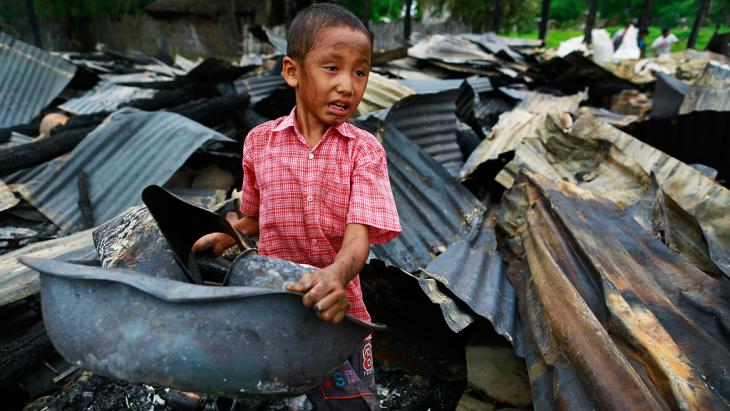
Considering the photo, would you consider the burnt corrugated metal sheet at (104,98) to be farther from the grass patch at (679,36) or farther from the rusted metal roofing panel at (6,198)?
the grass patch at (679,36)

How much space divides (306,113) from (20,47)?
7.39 m

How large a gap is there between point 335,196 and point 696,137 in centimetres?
401

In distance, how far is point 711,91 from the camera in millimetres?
5078

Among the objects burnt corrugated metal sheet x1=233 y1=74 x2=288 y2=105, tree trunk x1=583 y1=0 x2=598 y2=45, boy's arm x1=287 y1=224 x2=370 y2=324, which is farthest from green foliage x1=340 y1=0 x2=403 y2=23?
boy's arm x1=287 y1=224 x2=370 y2=324

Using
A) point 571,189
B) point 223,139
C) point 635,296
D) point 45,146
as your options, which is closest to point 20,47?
point 45,146

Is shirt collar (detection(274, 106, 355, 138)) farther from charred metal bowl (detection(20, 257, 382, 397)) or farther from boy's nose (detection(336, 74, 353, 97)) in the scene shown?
charred metal bowl (detection(20, 257, 382, 397))

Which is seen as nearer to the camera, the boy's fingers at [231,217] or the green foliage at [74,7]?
the boy's fingers at [231,217]

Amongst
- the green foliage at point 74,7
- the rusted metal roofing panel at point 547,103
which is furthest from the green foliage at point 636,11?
the green foliage at point 74,7

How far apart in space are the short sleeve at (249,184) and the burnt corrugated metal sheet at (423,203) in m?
1.34

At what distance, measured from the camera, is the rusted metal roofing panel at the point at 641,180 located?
2.68 metres

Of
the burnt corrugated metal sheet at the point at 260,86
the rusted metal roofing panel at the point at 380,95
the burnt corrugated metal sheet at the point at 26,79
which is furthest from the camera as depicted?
the burnt corrugated metal sheet at the point at 26,79

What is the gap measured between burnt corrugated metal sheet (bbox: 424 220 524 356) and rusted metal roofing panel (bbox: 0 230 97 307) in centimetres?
183

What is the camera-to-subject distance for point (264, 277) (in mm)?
1215

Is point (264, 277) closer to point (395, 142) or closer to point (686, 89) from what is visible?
point (395, 142)
